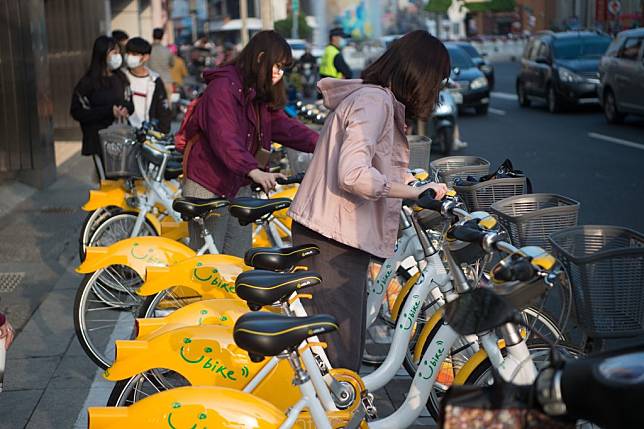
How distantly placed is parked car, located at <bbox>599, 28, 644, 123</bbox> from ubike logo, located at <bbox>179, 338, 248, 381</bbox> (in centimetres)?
1672

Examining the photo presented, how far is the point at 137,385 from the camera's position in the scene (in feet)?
13.9

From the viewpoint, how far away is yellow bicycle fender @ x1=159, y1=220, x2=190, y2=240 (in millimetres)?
7742

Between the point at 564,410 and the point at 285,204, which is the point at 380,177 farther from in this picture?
the point at 564,410

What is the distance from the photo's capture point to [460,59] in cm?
2564

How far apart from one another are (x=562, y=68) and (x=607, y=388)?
74.3 feet

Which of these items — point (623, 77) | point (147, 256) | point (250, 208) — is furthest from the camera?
point (623, 77)

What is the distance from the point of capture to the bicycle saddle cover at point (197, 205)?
5.49 m

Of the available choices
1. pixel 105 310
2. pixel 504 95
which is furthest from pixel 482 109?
pixel 105 310

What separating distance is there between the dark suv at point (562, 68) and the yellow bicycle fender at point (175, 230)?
56.9ft

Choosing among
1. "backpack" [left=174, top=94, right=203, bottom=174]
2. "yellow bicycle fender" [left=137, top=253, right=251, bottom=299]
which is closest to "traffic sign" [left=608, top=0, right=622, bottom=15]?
"backpack" [left=174, top=94, right=203, bottom=174]

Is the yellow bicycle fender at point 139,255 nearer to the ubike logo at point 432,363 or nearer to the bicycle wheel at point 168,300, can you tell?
the bicycle wheel at point 168,300

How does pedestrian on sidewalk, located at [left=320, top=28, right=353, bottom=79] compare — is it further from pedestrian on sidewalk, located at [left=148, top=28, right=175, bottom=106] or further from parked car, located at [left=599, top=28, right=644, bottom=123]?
parked car, located at [left=599, top=28, right=644, bottom=123]

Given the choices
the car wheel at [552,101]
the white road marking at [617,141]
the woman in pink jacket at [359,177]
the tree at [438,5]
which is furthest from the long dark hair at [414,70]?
the tree at [438,5]

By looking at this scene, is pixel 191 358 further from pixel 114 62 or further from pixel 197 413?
pixel 114 62
